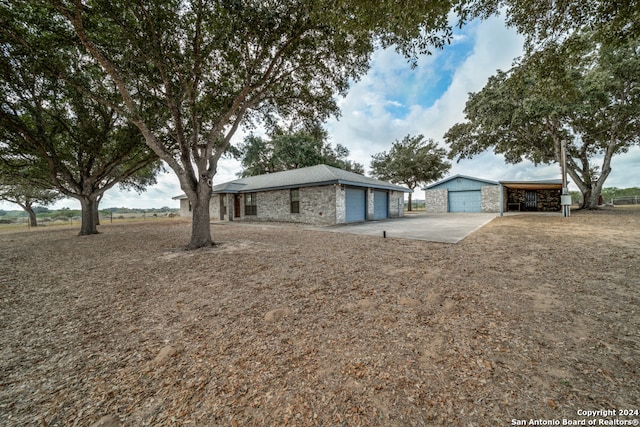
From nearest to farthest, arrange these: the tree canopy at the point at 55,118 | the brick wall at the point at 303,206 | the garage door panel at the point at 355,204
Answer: the tree canopy at the point at 55,118, the brick wall at the point at 303,206, the garage door panel at the point at 355,204

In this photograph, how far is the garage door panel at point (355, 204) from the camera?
1333 centimetres

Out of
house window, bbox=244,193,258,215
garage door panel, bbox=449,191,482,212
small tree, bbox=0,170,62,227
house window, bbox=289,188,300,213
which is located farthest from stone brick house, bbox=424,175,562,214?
small tree, bbox=0,170,62,227

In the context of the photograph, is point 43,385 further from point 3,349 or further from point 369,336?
point 369,336

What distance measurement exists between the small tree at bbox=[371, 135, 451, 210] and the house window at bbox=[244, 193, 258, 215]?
20.5 meters

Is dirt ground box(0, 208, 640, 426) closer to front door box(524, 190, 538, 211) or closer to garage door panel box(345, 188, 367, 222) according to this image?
garage door panel box(345, 188, 367, 222)

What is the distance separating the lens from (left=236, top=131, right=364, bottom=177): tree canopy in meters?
25.1

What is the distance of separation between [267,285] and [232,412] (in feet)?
7.68

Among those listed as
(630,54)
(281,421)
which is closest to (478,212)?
(630,54)

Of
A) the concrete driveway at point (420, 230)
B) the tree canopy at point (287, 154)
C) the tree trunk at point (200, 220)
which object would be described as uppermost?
the tree canopy at point (287, 154)

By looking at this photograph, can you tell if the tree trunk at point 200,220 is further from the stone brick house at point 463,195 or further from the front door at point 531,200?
the front door at point 531,200

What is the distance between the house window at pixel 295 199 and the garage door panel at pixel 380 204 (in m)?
5.23

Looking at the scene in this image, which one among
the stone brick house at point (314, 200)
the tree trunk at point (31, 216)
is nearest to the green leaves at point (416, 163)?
the stone brick house at point (314, 200)

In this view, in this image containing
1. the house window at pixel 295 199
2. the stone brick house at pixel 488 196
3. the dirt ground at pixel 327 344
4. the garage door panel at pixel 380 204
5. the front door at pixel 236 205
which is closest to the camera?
the dirt ground at pixel 327 344

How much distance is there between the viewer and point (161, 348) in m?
2.38
